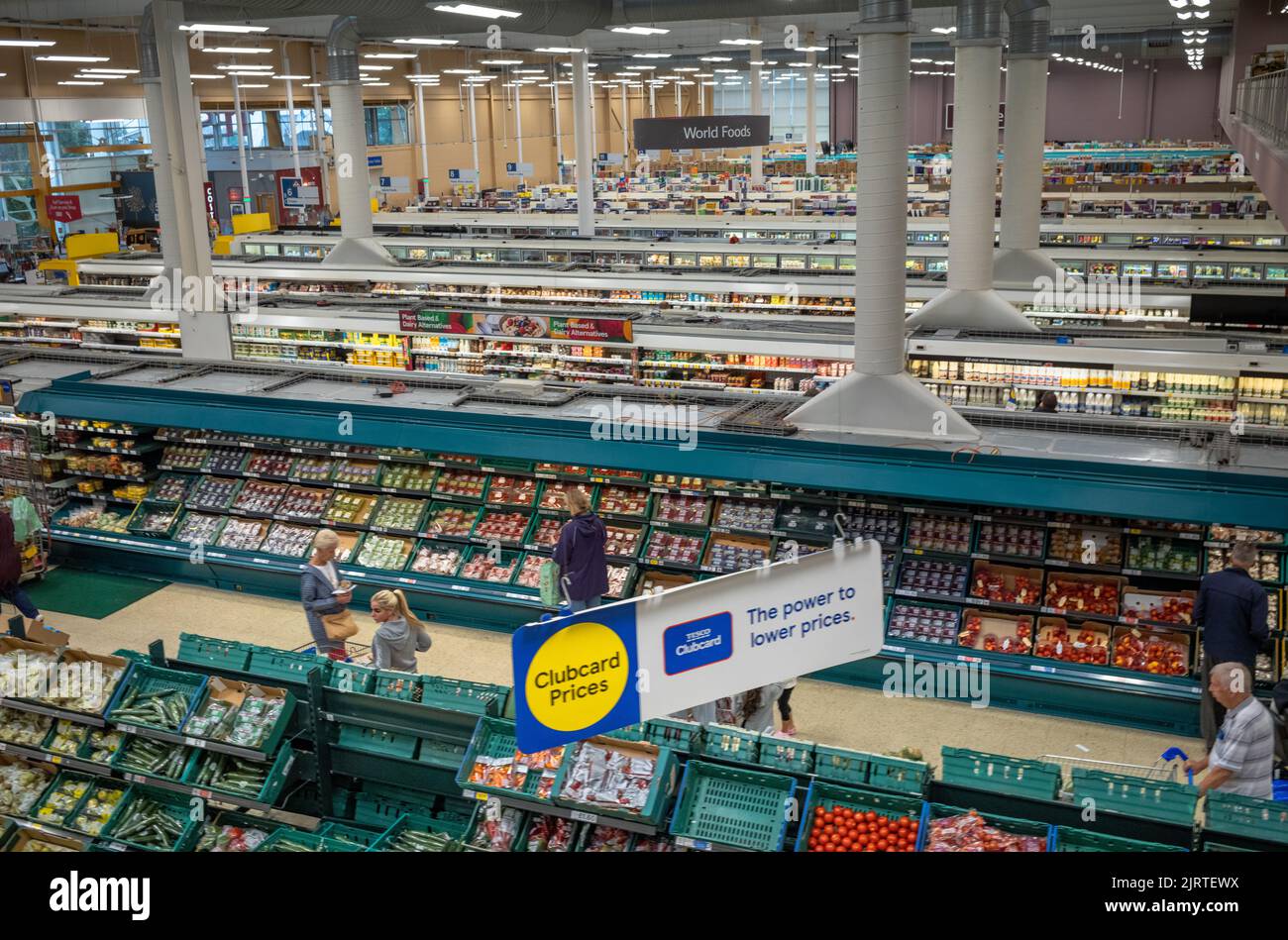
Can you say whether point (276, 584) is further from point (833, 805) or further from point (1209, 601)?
point (1209, 601)

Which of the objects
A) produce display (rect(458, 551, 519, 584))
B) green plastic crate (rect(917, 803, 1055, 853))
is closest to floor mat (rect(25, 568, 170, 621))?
produce display (rect(458, 551, 519, 584))

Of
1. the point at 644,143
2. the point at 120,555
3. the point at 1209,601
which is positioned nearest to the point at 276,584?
the point at 120,555

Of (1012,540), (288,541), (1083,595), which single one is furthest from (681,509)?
(288,541)

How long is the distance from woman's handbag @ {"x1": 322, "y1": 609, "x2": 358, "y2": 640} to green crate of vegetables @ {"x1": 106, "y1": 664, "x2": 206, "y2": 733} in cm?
Answer: 100

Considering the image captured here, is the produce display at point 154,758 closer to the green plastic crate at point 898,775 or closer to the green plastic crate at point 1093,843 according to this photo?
the green plastic crate at point 898,775

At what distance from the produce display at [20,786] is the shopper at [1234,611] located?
6900 mm

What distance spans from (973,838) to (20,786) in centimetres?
531

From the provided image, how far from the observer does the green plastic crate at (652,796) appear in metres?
5.29

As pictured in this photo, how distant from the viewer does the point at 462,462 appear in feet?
34.8

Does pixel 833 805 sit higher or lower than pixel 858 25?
lower

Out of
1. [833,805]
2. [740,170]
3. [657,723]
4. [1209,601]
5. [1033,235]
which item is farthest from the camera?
[740,170]

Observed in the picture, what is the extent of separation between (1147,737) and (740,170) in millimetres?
34167

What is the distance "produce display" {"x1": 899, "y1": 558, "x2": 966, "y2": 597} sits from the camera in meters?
8.77

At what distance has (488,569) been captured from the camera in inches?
403
